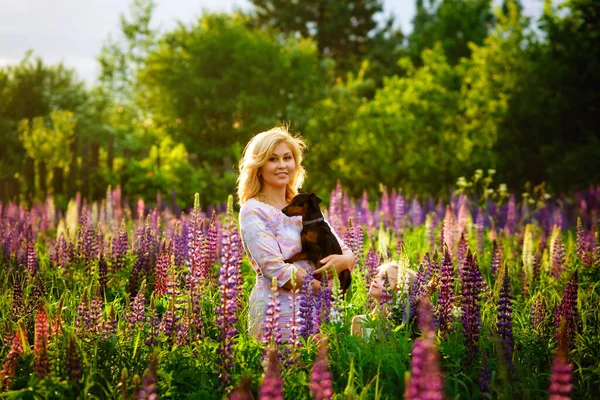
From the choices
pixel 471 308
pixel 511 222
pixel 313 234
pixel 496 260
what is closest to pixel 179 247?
pixel 313 234

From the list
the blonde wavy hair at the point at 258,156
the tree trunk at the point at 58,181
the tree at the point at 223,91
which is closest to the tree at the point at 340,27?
the tree at the point at 223,91

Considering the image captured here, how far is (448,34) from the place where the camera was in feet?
109

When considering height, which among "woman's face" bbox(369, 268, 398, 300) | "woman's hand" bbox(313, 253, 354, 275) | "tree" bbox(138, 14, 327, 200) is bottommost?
"woman's face" bbox(369, 268, 398, 300)

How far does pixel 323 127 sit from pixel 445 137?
3.93m

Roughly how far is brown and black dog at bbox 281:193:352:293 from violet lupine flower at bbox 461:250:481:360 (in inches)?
44.1

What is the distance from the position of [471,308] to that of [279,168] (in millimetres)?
1822

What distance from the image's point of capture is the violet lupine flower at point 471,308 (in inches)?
140

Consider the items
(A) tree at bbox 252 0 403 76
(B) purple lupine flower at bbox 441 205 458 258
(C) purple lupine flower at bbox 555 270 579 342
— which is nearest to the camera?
(C) purple lupine flower at bbox 555 270 579 342

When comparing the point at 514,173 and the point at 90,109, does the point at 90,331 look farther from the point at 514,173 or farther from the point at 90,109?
the point at 90,109

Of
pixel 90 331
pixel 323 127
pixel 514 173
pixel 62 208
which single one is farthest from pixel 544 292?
pixel 323 127

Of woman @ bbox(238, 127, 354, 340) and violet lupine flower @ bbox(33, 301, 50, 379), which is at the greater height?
woman @ bbox(238, 127, 354, 340)

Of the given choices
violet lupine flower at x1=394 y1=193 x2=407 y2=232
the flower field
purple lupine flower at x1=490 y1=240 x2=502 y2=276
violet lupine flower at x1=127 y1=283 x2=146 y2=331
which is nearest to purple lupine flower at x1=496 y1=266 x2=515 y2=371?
the flower field

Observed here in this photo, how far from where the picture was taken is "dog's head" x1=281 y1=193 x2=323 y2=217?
4.60 metres

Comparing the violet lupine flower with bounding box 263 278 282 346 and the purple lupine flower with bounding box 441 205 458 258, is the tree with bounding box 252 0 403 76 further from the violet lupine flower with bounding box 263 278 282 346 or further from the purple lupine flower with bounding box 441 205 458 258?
the violet lupine flower with bounding box 263 278 282 346
